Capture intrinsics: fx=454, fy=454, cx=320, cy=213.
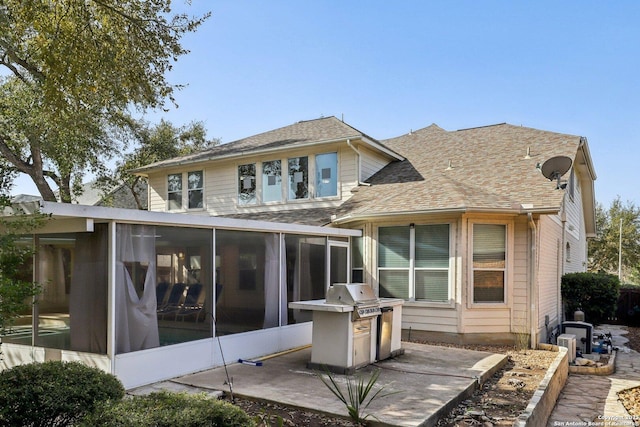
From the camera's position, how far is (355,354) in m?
7.10

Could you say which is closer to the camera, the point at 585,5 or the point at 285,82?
the point at 585,5

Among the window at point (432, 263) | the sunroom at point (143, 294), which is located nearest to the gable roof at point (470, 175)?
the window at point (432, 263)

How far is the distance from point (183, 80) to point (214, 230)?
384cm

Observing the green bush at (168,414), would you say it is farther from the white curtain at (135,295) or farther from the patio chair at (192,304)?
the patio chair at (192,304)

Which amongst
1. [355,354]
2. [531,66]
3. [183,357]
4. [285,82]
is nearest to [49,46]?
[183,357]

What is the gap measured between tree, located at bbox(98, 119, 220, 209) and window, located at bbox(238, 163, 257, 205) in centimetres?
979

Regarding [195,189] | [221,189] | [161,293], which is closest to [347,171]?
[221,189]

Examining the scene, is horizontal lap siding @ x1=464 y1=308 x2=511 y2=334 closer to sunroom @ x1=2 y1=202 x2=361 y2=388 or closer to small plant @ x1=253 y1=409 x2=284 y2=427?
sunroom @ x1=2 y1=202 x2=361 y2=388

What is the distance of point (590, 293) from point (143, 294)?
40.3 ft

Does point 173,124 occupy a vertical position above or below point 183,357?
above

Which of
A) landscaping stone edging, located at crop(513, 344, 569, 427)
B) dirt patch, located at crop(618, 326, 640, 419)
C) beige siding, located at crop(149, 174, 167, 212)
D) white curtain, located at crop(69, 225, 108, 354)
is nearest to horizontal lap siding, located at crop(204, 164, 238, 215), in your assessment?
beige siding, located at crop(149, 174, 167, 212)

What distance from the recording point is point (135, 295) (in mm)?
6293

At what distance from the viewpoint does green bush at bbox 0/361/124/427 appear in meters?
3.84

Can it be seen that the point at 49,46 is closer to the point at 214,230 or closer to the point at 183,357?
the point at 214,230
